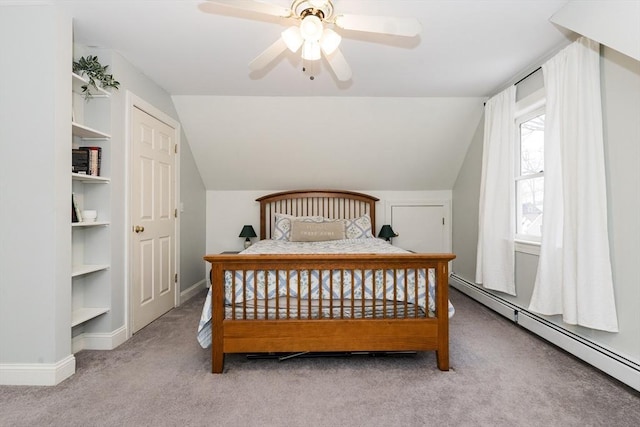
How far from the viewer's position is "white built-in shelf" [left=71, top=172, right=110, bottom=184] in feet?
7.32

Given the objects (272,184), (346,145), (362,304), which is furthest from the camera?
(272,184)

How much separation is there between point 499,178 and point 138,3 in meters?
3.29

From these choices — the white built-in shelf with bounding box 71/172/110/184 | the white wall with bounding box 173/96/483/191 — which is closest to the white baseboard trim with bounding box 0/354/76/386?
the white built-in shelf with bounding box 71/172/110/184

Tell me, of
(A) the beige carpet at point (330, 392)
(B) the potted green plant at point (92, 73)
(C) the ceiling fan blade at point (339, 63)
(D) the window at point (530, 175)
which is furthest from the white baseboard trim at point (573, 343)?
(B) the potted green plant at point (92, 73)

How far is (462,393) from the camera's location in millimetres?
1908

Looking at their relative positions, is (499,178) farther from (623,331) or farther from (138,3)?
(138,3)

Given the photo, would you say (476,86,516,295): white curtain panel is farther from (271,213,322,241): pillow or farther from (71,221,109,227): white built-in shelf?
(71,221,109,227): white built-in shelf

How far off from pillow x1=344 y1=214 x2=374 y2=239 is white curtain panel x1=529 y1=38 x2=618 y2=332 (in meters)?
2.01

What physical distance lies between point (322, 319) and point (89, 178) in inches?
75.6

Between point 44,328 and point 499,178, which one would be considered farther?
point 499,178

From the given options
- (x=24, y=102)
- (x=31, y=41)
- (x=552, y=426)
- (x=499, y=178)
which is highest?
(x=31, y=41)

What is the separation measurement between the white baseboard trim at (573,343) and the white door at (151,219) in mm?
3417

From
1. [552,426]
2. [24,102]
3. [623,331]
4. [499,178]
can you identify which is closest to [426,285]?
[552,426]

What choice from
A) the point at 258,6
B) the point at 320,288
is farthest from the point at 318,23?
the point at 320,288
